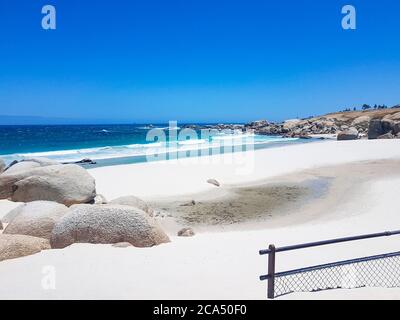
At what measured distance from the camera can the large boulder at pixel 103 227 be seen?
29.0 feet

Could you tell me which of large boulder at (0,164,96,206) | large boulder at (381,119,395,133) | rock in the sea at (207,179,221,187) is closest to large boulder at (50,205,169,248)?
large boulder at (0,164,96,206)

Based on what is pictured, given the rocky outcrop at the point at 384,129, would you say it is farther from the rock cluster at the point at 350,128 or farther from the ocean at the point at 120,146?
the ocean at the point at 120,146

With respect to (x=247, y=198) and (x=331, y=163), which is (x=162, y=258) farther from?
(x=331, y=163)

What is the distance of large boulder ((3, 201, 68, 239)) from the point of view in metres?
9.20

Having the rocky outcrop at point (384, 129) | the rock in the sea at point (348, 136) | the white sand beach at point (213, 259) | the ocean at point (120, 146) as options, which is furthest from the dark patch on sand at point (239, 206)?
the rocky outcrop at point (384, 129)

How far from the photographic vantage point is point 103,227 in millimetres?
8938

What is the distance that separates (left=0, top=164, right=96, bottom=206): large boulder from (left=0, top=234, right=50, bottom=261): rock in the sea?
477 centimetres

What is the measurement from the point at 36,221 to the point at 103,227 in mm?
1858

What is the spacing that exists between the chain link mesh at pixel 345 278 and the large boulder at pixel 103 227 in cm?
346

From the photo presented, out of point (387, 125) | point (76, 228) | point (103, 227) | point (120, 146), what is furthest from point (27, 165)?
point (387, 125)

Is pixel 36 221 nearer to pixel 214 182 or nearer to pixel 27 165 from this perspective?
pixel 27 165

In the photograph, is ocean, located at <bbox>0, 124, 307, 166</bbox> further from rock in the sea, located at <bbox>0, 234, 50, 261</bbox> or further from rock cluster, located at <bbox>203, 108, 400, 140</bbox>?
rock in the sea, located at <bbox>0, 234, 50, 261</bbox>

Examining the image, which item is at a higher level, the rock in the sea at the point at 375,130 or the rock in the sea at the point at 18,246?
the rock in the sea at the point at 375,130

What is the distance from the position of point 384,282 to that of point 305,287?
1.64m
